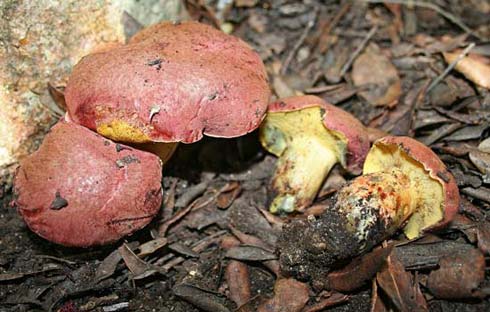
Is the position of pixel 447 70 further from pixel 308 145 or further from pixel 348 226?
pixel 348 226

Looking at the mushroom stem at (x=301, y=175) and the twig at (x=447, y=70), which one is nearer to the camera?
the mushroom stem at (x=301, y=175)

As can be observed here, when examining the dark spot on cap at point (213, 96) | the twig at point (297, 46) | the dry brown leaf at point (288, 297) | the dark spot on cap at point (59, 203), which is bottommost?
the dry brown leaf at point (288, 297)

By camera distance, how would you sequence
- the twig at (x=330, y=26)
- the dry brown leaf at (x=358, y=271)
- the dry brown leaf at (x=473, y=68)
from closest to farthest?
A: the dry brown leaf at (x=358, y=271) < the dry brown leaf at (x=473, y=68) < the twig at (x=330, y=26)

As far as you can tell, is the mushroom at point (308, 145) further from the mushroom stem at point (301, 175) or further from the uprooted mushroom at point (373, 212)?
the uprooted mushroom at point (373, 212)

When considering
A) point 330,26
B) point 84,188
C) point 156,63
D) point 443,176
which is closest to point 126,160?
point 84,188

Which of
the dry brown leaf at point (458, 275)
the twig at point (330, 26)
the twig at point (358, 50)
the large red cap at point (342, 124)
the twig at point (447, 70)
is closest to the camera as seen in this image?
the dry brown leaf at point (458, 275)

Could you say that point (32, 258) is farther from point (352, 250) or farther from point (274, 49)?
point (274, 49)

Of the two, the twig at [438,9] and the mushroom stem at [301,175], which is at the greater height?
the twig at [438,9]

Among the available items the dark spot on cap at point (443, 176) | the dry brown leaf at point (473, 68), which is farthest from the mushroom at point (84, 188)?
the dry brown leaf at point (473, 68)

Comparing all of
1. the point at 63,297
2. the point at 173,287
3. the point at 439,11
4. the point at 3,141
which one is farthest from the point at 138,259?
the point at 439,11
